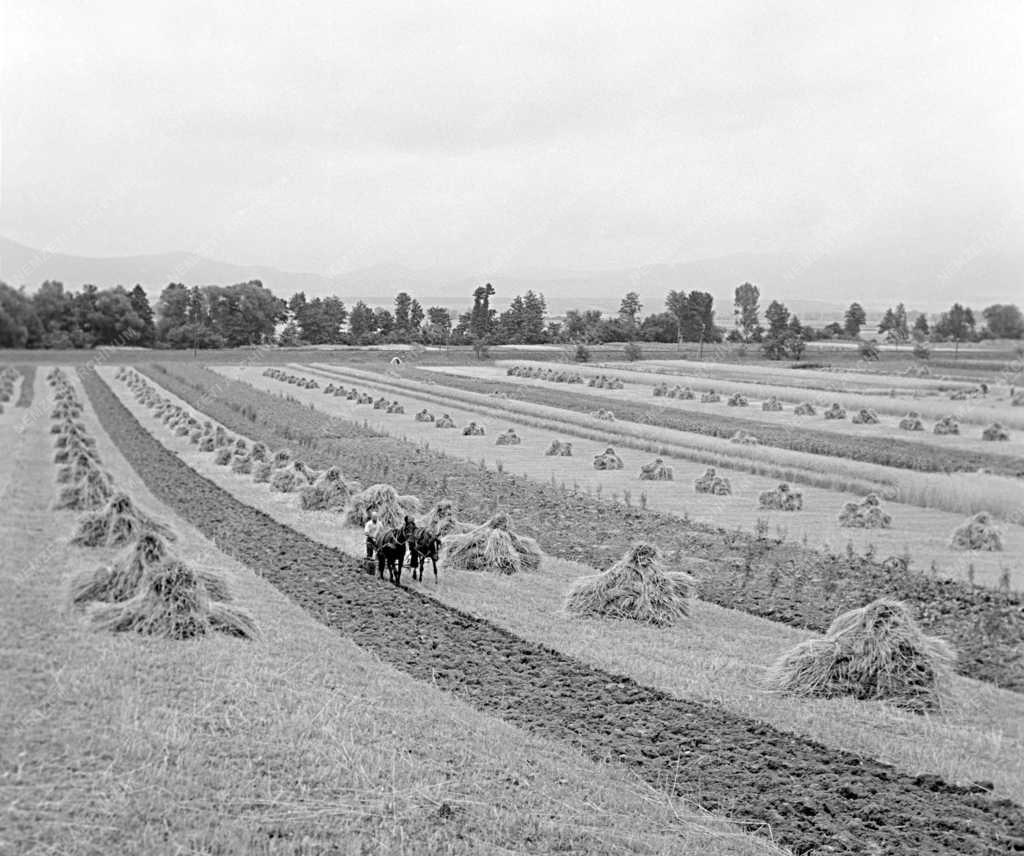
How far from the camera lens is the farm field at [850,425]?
4603cm

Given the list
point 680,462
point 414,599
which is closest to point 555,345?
point 680,462

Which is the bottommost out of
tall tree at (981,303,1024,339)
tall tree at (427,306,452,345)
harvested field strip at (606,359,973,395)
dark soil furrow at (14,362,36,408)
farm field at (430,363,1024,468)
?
farm field at (430,363,1024,468)

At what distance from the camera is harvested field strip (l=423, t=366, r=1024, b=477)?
4353 cm

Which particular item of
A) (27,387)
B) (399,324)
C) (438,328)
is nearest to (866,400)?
(27,387)

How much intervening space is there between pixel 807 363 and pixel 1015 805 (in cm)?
10619

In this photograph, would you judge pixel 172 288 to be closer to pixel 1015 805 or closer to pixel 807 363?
pixel 807 363

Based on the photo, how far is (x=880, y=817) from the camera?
35.9 ft

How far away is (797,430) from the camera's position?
54.8 metres

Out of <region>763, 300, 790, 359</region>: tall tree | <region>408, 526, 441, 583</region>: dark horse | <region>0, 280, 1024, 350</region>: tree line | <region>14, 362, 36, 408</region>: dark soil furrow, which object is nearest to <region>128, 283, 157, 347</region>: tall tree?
<region>0, 280, 1024, 350</region>: tree line

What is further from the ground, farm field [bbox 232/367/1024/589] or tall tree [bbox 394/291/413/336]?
tall tree [bbox 394/291/413/336]

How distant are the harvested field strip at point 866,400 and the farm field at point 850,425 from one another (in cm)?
28

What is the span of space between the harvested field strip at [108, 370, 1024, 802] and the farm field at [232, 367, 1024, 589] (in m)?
7.21

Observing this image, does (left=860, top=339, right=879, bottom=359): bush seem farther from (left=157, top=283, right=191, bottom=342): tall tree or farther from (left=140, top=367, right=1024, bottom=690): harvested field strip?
(left=140, top=367, right=1024, bottom=690): harvested field strip

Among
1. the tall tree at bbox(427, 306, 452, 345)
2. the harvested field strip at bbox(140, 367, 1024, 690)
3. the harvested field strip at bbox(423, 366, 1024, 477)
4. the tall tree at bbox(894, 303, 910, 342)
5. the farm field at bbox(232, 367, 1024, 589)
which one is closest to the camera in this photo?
the harvested field strip at bbox(140, 367, 1024, 690)
